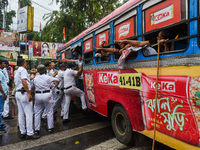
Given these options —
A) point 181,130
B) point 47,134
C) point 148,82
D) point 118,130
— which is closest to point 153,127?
point 181,130

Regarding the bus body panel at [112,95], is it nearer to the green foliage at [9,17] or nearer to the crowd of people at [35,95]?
the crowd of people at [35,95]

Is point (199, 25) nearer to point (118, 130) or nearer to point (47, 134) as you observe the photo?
point (118, 130)

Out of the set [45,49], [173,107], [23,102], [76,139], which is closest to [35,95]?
[23,102]

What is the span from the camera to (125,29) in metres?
3.30

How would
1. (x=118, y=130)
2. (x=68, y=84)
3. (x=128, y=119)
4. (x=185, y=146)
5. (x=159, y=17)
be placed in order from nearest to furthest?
(x=185, y=146) → (x=159, y=17) → (x=128, y=119) → (x=118, y=130) → (x=68, y=84)

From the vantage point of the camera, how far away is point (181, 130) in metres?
2.17

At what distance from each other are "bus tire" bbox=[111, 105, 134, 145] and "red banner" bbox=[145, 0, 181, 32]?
1760 millimetres

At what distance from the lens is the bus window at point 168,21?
2.22 m

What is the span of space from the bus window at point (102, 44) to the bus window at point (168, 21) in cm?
119

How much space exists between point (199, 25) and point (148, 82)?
1067 mm

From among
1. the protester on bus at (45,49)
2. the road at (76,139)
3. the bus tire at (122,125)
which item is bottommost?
the road at (76,139)

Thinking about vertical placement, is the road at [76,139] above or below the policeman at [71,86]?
below

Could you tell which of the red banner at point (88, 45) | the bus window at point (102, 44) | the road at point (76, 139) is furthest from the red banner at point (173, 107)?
the red banner at point (88, 45)

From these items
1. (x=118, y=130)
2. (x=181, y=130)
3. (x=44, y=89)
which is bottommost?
(x=118, y=130)
